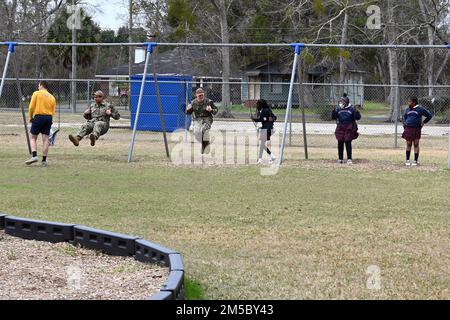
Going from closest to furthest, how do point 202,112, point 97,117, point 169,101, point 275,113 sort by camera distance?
point 97,117, point 202,112, point 169,101, point 275,113

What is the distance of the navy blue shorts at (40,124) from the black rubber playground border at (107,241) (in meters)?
8.60

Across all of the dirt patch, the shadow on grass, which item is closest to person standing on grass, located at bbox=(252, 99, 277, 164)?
the dirt patch

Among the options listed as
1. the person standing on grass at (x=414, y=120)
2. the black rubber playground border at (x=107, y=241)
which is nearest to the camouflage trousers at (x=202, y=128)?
the person standing on grass at (x=414, y=120)

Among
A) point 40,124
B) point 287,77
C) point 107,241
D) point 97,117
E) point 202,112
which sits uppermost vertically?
point 287,77

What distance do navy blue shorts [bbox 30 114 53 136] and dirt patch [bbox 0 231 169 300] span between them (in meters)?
9.24

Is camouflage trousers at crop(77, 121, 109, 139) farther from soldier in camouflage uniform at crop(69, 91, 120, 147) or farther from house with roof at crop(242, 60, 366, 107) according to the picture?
house with roof at crop(242, 60, 366, 107)

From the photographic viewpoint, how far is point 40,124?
1831cm

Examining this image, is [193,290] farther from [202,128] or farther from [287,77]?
[287,77]

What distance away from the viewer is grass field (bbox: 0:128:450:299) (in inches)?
308

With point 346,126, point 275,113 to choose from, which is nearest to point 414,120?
point 346,126

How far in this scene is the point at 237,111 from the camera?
39.5 m

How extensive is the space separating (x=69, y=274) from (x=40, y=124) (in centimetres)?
1094

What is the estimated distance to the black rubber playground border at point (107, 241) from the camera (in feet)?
23.0

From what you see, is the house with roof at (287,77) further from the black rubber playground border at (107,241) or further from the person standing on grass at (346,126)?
the black rubber playground border at (107,241)
